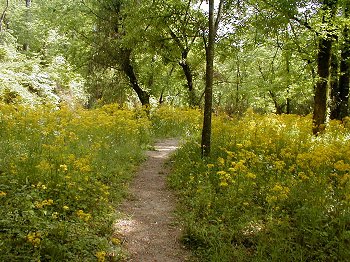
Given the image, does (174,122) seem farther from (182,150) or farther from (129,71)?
(182,150)

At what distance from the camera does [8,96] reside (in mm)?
12391

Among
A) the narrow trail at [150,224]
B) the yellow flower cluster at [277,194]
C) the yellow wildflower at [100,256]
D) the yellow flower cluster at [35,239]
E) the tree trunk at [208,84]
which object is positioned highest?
the tree trunk at [208,84]

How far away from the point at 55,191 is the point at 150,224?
75.0 inches

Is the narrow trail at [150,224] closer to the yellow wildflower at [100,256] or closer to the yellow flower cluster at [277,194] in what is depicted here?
the yellow wildflower at [100,256]

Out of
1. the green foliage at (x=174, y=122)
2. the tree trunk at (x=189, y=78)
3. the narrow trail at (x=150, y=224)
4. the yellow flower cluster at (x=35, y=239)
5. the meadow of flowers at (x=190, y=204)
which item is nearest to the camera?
the yellow flower cluster at (x=35, y=239)

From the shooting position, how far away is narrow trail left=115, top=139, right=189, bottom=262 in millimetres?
5141

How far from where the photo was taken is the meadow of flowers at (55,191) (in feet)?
13.9

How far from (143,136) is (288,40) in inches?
280

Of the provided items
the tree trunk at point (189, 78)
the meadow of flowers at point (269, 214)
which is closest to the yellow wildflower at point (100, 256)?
the meadow of flowers at point (269, 214)

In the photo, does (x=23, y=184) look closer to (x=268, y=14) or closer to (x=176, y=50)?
(x=268, y=14)

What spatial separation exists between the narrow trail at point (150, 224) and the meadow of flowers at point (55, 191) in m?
0.30

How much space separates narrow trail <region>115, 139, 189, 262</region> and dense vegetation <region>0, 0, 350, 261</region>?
30cm

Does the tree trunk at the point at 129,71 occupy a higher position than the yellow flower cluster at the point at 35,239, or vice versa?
the tree trunk at the point at 129,71

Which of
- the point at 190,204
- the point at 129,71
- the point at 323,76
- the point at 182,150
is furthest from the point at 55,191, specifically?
the point at 129,71
